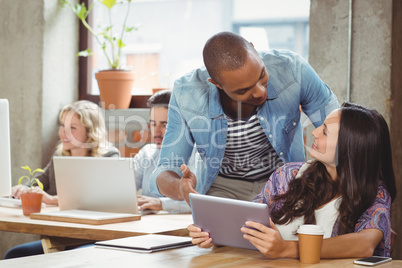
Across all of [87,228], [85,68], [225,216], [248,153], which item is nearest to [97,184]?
[87,228]

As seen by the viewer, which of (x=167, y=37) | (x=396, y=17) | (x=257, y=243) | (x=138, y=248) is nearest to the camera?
(x=257, y=243)

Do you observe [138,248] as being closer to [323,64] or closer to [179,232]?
[179,232]

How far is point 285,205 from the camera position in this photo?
80.7 inches

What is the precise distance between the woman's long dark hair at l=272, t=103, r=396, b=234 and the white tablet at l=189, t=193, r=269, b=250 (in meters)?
0.34

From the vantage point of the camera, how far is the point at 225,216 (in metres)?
1.72

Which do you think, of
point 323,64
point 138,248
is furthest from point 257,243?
point 323,64

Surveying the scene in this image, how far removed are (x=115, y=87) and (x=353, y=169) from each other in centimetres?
247

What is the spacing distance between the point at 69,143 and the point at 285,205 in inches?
78.7

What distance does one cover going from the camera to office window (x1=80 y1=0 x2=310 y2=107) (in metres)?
3.86

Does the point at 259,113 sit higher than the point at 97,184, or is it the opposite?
the point at 259,113

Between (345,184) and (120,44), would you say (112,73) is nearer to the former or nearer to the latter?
(120,44)

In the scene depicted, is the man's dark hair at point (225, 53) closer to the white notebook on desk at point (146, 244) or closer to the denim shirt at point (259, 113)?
the denim shirt at point (259, 113)

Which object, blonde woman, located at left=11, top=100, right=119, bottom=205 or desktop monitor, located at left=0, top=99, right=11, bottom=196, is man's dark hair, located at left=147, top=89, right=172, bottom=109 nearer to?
blonde woman, located at left=11, top=100, right=119, bottom=205

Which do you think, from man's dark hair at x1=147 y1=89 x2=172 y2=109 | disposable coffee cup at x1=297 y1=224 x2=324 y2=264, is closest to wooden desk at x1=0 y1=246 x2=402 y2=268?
disposable coffee cup at x1=297 y1=224 x2=324 y2=264
